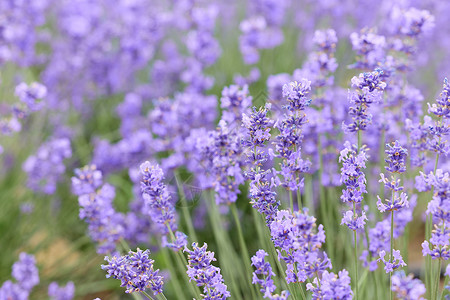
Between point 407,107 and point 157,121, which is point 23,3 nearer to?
point 157,121

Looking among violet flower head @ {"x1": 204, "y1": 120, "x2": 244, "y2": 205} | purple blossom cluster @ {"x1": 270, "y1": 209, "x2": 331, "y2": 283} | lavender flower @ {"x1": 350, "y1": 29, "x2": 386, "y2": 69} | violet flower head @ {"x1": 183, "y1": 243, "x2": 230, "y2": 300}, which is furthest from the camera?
lavender flower @ {"x1": 350, "y1": 29, "x2": 386, "y2": 69}

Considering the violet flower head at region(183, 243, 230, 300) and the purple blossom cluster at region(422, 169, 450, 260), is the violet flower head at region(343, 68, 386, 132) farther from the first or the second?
the violet flower head at region(183, 243, 230, 300)

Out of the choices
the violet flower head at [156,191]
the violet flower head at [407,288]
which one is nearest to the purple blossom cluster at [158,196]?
the violet flower head at [156,191]

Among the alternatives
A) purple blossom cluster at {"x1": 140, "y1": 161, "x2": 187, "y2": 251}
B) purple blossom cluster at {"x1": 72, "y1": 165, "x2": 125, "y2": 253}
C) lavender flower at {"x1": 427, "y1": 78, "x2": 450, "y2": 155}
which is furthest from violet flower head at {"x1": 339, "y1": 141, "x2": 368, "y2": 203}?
purple blossom cluster at {"x1": 72, "y1": 165, "x2": 125, "y2": 253}

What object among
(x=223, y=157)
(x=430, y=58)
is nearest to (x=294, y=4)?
(x=430, y=58)

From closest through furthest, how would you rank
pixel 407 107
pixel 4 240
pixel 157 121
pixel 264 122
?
1. pixel 264 122
2. pixel 407 107
3. pixel 157 121
4. pixel 4 240

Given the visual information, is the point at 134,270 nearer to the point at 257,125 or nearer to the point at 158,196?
the point at 158,196

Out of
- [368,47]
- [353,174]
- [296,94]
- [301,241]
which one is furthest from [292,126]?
[368,47]

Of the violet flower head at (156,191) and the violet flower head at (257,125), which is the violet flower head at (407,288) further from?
the violet flower head at (156,191)
